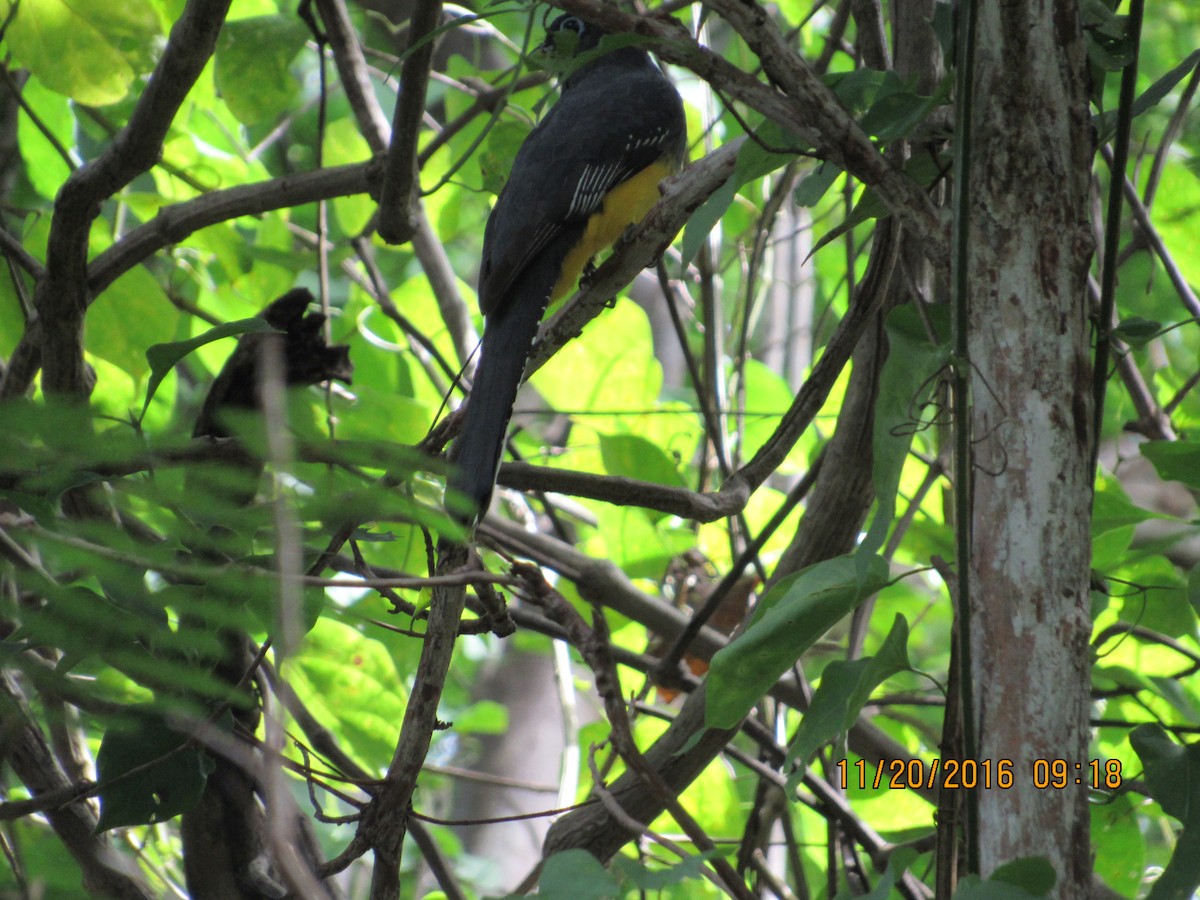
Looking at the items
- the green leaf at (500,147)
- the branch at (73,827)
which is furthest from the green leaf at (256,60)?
the branch at (73,827)

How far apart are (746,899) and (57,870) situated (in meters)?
1.01

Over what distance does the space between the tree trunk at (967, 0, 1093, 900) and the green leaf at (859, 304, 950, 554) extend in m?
→ 0.09

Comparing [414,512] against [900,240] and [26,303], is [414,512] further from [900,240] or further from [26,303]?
[26,303]

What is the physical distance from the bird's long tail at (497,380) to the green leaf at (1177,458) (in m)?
0.91

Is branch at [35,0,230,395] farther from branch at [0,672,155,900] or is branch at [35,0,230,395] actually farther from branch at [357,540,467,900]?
branch at [357,540,467,900]

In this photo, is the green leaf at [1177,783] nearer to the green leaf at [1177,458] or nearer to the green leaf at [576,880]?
the green leaf at [1177,458]

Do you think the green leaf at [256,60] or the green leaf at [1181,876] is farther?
the green leaf at [256,60]

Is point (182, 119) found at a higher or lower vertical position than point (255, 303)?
higher

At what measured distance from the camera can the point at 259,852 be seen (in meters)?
2.00

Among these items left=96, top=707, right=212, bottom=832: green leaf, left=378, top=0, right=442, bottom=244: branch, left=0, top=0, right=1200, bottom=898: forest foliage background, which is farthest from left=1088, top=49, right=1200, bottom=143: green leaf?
left=96, top=707, right=212, bottom=832: green leaf

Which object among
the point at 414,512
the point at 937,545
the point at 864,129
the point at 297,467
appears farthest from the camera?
the point at 937,545

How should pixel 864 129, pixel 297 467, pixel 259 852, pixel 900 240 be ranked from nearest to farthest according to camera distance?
pixel 297 467, pixel 864 129, pixel 900 240, pixel 259 852

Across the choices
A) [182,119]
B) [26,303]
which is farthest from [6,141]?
[26,303]
